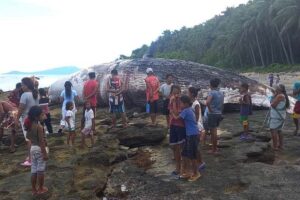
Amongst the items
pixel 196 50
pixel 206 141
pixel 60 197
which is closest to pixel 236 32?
pixel 196 50

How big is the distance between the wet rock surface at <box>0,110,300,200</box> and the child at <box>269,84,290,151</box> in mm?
200

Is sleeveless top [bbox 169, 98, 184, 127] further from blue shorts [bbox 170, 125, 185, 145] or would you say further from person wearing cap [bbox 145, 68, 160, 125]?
person wearing cap [bbox 145, 68, 160, 125]

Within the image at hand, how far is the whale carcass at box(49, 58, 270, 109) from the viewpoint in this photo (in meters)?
12.4

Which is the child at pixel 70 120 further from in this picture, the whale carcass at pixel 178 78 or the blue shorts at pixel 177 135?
the whale carcass at pixel 178 78

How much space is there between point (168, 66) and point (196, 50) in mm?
71149

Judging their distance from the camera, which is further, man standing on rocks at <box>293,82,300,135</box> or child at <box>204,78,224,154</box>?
man standing on rocks at <box>293,82,300,135</box>

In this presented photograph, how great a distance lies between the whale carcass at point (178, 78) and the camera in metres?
12.4

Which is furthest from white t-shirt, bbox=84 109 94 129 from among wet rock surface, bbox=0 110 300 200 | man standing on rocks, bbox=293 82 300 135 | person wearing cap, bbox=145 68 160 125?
man standing on rocks, bbox=293 82 300 135

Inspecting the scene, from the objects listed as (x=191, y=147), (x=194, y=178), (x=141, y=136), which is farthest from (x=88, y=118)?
(x=194, y=178)

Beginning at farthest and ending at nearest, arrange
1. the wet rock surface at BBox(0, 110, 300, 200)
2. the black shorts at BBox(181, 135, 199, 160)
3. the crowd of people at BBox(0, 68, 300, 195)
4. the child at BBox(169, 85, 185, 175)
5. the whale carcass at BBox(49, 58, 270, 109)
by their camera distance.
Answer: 1. the whale carcass at BBox(49, 58, 270, 109)
2. the child at BBox(169, 85, 185, 175)
3. the black shorts at BBox(181, 135, 199, 160)
4. the crowd of people at BBox(0, 68, 300, 195)
5. the wet rock surface at BBox(0, 110, 300, 200)

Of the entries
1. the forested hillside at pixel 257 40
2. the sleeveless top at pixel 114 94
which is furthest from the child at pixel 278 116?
the forested hillside at pixel 257 40

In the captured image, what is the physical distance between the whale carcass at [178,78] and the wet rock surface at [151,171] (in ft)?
12.0

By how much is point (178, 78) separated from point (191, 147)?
682 cm

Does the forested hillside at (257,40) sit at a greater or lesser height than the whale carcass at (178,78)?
greater
